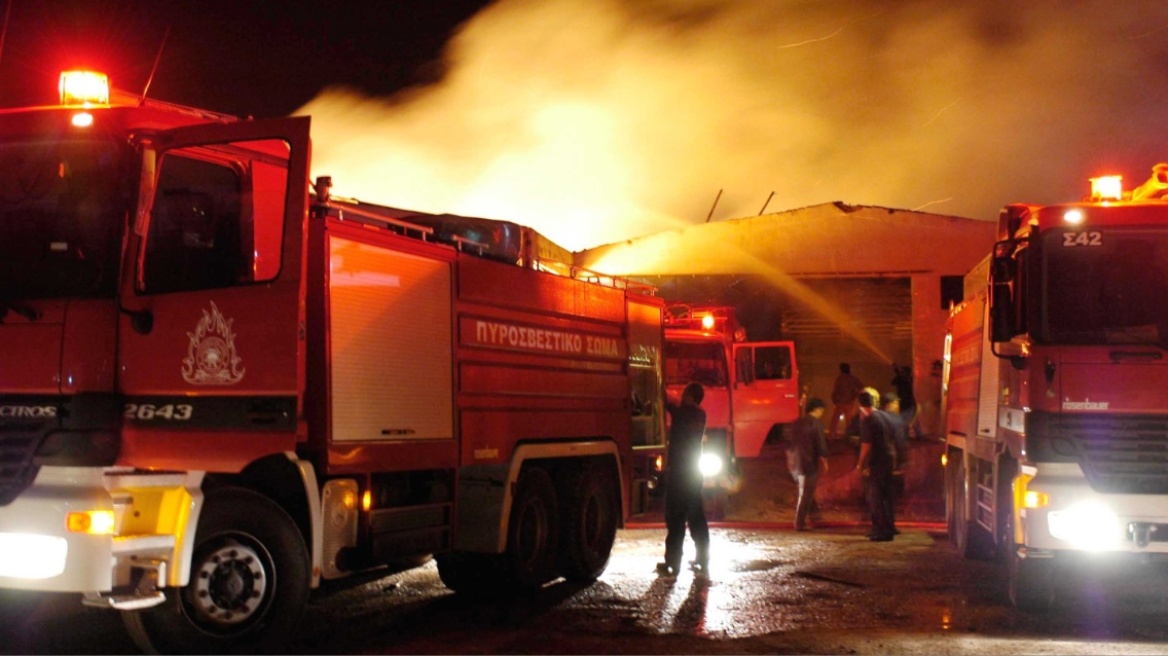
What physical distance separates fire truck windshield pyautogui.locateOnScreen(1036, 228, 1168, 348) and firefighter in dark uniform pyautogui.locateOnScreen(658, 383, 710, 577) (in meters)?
3.41

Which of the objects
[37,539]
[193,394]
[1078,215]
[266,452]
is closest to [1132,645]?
[1078,215]

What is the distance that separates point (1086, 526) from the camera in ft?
25.9

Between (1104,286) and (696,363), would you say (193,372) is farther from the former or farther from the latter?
(696,363)

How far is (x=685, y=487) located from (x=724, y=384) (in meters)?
6.40

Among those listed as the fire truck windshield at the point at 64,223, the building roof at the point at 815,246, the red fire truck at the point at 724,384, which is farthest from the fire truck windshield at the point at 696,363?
the fire truck windshield at the point at 64,223

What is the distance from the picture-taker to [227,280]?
21.6 feet

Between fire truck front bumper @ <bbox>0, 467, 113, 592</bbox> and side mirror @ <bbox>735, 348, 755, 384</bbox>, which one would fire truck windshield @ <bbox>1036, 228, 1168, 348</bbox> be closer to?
fire truck front bumper @ <bbox>0, 467, 113, 592</bbox>

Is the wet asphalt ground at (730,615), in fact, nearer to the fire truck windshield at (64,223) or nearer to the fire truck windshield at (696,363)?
the fire truck windshield at (64,223)

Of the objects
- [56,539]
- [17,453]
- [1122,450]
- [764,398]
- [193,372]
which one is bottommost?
[56,539]

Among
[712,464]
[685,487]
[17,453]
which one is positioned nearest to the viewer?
[17,453]

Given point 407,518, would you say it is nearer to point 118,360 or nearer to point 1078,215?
point 118,360

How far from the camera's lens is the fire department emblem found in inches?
256

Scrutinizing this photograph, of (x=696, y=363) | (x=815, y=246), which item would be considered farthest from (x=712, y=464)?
(x=815, y=246)

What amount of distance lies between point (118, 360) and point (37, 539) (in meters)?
1.01
